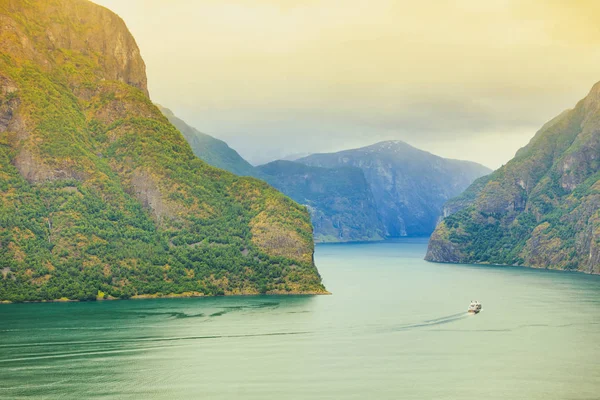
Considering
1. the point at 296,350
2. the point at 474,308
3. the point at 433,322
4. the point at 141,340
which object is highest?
the point at 474,308

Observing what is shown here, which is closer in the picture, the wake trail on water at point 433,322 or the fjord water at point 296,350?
the fjord water at point 296,350

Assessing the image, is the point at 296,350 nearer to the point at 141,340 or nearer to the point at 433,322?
the point at 141,340

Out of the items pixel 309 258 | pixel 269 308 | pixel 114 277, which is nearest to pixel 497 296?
pixel 309 258

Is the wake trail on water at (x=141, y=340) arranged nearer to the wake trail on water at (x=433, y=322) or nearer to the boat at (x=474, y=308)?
the wake trail on water at (x=433, y=322)

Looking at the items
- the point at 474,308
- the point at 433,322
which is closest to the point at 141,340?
the point at 433,322

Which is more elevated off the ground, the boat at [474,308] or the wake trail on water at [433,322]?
the boat at [474,308]

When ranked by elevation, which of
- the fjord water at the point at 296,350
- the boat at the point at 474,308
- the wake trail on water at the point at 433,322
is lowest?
the fjord water at the point at 296,350

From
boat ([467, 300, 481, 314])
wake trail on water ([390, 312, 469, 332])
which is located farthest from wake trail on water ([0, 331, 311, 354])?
boat ([467, 300, 481, 314])

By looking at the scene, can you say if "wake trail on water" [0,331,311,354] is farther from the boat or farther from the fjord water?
the boat

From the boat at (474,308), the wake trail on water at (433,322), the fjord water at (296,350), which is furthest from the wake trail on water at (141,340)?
the boat at (474,308)
